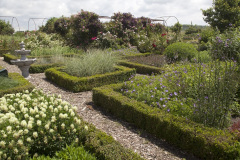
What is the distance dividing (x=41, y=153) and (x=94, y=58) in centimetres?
508

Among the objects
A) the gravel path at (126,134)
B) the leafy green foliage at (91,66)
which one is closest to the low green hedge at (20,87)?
the gravel path at (126,134)

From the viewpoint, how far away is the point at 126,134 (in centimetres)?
400

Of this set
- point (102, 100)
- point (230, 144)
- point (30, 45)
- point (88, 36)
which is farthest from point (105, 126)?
point (88, 36)

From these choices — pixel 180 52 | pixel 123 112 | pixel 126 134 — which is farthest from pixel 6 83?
pixel 180 52

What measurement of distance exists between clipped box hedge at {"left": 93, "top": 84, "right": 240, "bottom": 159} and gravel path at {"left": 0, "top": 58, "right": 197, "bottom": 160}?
12cm

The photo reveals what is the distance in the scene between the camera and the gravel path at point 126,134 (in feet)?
11.1

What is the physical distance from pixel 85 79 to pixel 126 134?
2910 mm

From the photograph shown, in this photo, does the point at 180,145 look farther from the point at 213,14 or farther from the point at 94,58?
the point at 213,14

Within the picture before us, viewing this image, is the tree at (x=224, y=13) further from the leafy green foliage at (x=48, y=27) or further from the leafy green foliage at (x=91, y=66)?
the leafy green foliage at (x=48, y=27)

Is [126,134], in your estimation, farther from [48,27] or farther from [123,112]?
[48,27]

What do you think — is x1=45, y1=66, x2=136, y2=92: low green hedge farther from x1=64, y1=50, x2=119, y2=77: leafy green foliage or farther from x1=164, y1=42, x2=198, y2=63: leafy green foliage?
x1=164, y1=42, x2=198, y2=63: leafy green foliage

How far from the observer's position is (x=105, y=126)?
432 cm

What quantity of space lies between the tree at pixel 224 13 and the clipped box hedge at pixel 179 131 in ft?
49.4

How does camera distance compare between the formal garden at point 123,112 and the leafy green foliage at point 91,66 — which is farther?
the leafy green foliage at point 91,66
